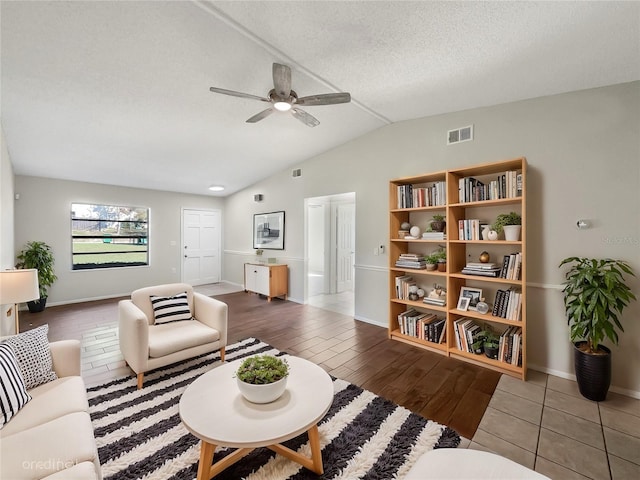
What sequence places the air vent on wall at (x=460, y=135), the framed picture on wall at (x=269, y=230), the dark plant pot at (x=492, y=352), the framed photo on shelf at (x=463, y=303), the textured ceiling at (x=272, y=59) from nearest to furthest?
the textured ceiling at (x=272, y=59) < the dark plant pot at (x=492, y=352) < the framed photo on shelf at (x=463, y=303) < the air vent on wall at (x=460, y=135) < the framed picture on wall at (x=269, y=230)

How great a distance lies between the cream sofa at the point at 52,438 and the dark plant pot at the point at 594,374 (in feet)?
10.5

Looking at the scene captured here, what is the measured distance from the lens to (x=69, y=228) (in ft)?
17.0

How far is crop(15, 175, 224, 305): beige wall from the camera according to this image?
189 inches

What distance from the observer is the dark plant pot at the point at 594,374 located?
6.97 ft

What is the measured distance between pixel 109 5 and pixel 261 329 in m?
3.46

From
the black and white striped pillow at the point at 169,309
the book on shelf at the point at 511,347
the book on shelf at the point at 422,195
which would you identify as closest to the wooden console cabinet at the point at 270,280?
the black and white striped pillow at the point at 169,309

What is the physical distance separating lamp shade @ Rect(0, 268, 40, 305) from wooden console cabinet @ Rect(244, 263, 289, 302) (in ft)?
11.0

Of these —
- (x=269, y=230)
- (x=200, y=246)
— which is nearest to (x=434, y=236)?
(x=269, y=230)

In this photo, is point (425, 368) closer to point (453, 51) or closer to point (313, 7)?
point (453, 51)

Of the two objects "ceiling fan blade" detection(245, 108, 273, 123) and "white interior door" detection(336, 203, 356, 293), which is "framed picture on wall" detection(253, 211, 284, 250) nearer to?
"white interior door" detection(336, 203, 356, 293)

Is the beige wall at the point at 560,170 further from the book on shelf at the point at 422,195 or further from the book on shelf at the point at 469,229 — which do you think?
the book on shelf at the point at 469,229

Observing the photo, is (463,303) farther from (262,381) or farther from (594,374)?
(262,381)

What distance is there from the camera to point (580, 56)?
2.05 m

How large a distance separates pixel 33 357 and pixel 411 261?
133 inches
